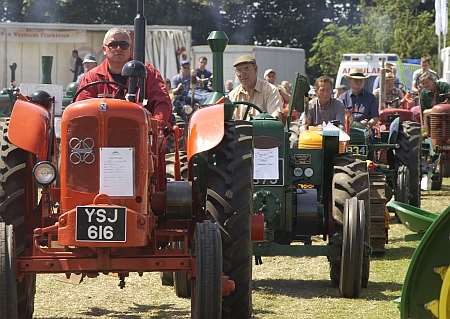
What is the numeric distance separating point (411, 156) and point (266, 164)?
16.0ft

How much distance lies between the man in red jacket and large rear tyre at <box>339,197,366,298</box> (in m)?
1.55

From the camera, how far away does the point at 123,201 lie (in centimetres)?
599

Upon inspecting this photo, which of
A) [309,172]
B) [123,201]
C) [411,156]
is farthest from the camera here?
[411,156]

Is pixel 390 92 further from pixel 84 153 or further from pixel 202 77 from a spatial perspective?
pixel 84 153

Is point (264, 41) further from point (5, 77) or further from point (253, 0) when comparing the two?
point (5, 77)

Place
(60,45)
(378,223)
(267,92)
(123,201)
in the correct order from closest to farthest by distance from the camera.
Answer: (123,201) → (267,92) → (378,223) → (60,45)

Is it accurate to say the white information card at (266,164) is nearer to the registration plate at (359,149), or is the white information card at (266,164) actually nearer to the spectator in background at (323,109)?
the spectator in background at (323,109)

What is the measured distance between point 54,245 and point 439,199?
29.9 ft

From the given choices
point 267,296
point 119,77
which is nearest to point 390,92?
point 267,296

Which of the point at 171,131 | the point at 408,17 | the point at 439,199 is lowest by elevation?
the point at 439,199

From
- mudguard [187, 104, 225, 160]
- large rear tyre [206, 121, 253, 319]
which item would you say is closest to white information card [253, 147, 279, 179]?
mudguard [187, 104, 225, 160]

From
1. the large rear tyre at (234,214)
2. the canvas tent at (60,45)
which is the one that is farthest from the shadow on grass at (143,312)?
the canvas tent at (60,45)

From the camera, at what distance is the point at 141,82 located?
22.7 ft

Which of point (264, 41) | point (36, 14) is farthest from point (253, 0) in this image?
point (36, 14)
